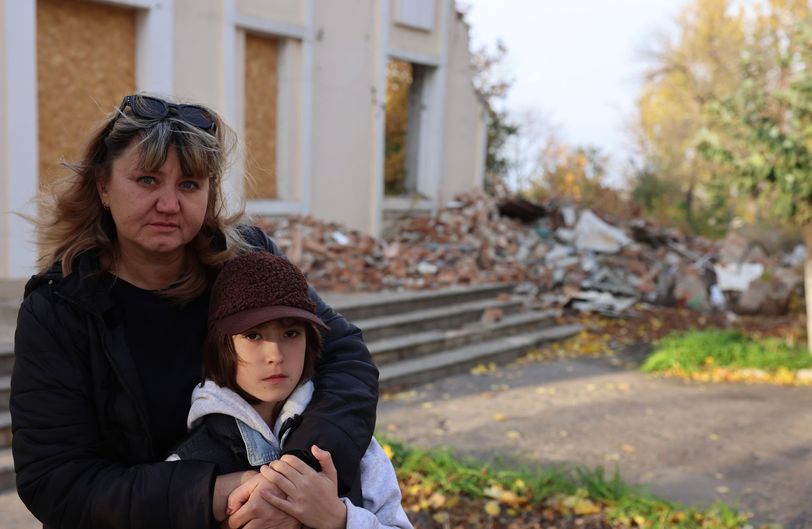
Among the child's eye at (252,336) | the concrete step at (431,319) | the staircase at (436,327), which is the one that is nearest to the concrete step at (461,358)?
the staircase at (436,327)

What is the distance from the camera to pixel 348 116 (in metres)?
11.3

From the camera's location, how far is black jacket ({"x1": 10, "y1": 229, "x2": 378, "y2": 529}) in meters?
1.56

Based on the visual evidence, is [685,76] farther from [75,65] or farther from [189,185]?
[189,185]

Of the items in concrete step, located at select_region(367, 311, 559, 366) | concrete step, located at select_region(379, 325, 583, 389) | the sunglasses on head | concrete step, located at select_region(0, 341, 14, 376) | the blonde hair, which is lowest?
concrete step, located at select_region(379, 325, 583, 389)

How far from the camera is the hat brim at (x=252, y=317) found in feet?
5.49

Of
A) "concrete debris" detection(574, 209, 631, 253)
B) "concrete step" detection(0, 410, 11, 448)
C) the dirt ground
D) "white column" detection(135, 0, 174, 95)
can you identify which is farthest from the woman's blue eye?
"concrete debris" detection(574, 209, 631, 253)

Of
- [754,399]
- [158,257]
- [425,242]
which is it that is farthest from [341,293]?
[158,257]

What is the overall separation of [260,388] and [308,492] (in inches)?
10.8

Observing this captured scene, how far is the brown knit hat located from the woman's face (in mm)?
144

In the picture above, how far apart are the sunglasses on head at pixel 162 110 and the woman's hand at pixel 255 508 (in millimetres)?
825

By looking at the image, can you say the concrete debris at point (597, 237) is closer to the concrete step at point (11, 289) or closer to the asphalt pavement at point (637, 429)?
the asphalt pavement at point (637, 429)

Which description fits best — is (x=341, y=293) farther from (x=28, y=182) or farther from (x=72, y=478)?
(x=72, y=478)

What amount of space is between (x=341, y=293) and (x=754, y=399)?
4.67 m

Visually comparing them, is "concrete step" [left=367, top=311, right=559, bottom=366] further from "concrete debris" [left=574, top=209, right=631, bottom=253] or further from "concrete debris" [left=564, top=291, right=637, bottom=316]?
"concrete debris" [left=574, top=209, right=631, bottom=253]
